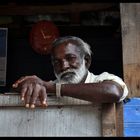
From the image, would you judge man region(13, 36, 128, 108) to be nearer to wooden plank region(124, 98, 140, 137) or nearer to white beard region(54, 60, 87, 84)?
white beard region(54, 60, 87, 84)

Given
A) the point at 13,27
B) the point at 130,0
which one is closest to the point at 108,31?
the point at 13,27

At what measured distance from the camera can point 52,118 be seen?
86.7 inches

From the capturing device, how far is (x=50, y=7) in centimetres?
468

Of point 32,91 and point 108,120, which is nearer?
point 108,120

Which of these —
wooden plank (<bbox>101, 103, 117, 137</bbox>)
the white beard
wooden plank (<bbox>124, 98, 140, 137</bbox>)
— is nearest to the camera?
wooden plank (<bbox>101, 103, 117, 137</bbox>)

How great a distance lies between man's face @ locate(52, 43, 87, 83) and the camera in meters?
3.24

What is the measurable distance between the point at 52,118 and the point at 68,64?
46.7 inches

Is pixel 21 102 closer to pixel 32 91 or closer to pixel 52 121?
pixel 32 91

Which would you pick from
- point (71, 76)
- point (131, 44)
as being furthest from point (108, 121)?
point (131, 44)

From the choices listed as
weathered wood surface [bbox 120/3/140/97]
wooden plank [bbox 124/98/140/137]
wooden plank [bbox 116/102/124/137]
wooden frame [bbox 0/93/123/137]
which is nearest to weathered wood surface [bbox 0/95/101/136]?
wooden frame [bbox 0/93/123/137]

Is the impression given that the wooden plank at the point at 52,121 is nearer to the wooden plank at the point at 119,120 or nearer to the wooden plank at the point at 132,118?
the wooden plank at the point at 119,120

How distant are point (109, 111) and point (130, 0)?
190 cm

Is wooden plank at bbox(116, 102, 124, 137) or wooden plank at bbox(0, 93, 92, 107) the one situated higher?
wooden plank at bbox(0, 93, 92, 107)

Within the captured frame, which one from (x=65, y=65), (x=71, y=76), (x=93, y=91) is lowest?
(x=93, y=91)
